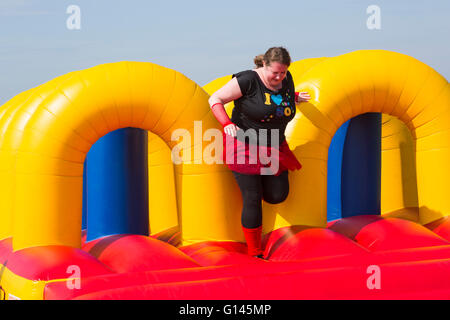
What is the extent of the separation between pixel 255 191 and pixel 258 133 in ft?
0.94

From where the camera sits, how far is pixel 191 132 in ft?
9.68

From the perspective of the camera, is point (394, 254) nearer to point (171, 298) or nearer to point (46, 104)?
point (171, 298)

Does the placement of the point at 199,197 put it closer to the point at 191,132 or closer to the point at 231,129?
the point at 191,132

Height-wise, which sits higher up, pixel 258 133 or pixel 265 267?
pixel 258 133

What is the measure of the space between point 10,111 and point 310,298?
2429 mm

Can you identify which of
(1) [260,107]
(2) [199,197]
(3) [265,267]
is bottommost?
(3) [265,267]

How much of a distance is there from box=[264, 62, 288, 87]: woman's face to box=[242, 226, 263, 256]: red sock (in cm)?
73

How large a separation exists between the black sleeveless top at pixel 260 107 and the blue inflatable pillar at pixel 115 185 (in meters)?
0.60

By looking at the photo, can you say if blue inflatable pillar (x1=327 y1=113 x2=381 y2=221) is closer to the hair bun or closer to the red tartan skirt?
the red tartan skirt

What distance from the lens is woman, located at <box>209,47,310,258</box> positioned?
282cm

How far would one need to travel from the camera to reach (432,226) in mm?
3330

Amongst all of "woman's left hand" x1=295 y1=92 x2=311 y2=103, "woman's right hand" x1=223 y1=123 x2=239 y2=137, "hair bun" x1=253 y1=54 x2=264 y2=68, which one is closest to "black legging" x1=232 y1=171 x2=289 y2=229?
"woman's right hand" x1=223 y1=123 x2=239 y2=137

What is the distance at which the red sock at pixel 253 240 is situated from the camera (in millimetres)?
2920

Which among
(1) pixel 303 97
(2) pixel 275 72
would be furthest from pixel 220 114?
(1) pixel 303 97
